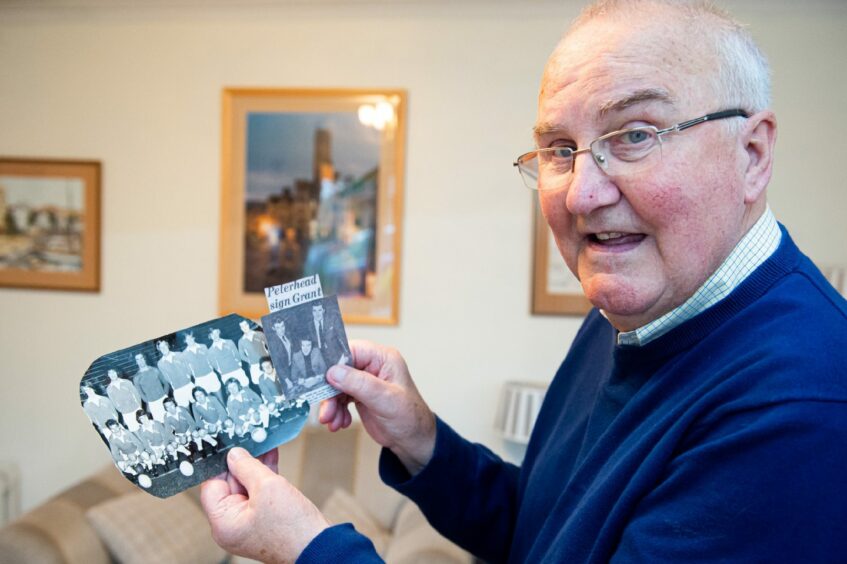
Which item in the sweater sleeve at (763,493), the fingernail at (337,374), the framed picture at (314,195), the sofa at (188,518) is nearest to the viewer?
the sweater sleeve at (763,493)

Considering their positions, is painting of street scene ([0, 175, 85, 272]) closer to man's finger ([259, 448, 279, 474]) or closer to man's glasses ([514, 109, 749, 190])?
man's finger ([259, 448, 279, 474])

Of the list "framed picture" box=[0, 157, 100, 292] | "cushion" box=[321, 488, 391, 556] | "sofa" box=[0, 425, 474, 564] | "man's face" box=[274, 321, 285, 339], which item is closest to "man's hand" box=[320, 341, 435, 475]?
"man's face" box=[274, 321, 285, 339]

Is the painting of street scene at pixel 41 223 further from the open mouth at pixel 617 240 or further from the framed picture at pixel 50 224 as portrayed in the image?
the open mouth at pixel 617 240

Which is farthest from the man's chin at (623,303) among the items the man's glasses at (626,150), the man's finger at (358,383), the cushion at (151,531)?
the cushion at (151,531)

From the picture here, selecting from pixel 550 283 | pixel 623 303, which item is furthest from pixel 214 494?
pixel 550 283

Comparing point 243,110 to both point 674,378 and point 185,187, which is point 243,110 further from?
point 674,378

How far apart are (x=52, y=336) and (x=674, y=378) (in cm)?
319

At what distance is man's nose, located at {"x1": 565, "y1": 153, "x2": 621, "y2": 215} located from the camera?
72cm

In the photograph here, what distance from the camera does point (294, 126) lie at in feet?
9.56

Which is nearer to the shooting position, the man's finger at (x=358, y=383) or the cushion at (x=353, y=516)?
the man's finger at (x=358, y=383)

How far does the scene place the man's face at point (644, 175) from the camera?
68 centimetres

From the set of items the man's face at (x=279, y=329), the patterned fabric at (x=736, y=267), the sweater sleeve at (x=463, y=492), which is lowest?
the sweater sleeve at (x=463, y=492)

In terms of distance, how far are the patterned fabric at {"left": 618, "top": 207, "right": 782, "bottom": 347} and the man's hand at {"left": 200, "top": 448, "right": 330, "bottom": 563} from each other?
1.66 ft

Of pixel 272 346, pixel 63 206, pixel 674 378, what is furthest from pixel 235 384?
pixel 63 206
